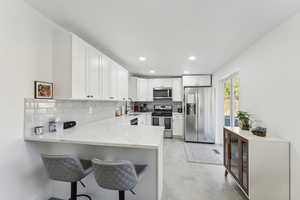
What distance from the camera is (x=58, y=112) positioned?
2078 millimetres

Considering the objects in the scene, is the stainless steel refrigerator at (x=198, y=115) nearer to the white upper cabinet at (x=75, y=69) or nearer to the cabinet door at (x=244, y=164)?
the cabinet door at (x=244, y=164)

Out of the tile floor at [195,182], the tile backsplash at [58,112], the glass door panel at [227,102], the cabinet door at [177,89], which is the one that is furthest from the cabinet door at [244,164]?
the cabinet door at [177,89]

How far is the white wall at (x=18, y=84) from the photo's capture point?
144 cm

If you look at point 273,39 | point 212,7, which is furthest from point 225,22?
point 273,39

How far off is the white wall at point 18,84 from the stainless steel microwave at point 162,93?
405cm

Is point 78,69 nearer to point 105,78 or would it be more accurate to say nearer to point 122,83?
point 105,78

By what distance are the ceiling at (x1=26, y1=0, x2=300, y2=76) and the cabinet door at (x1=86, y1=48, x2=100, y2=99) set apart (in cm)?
28

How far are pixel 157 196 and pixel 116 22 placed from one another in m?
2.21

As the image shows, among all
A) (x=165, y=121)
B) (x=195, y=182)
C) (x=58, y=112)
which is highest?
(x=58, y=112)

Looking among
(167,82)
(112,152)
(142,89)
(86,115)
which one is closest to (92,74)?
(86,115)

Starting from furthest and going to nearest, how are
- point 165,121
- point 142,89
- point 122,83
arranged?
point 142,89
point 165,121
point 122,83

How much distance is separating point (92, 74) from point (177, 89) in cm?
372

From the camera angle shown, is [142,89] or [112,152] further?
[142,89]

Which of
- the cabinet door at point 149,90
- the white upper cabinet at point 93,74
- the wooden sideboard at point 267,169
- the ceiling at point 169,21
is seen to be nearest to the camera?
the ceiling at point 169,21
